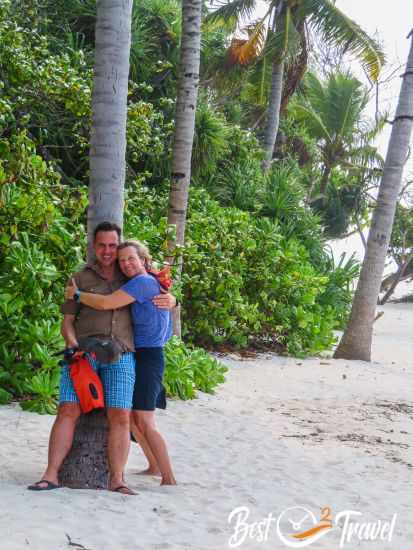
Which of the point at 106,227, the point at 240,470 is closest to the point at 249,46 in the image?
the point at 240,470

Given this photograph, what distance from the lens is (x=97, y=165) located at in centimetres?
495

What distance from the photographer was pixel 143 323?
4.55 m

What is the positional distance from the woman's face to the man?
0.22 ft

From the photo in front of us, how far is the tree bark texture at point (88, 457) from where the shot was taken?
460 centimetres

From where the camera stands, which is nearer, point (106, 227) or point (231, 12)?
point (106, 227)

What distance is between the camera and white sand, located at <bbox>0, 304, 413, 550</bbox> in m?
3.91

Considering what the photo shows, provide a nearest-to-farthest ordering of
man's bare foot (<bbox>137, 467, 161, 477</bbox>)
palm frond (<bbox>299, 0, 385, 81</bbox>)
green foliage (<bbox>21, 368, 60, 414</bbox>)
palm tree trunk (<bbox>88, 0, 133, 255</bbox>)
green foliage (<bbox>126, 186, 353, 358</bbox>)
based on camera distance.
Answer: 1. palm tree trunk (<bbox>88, 0, 133, 255</bbox>)
2. man's bare foot (<bbox>137, 467, 161, 477</bbox>)
3. green foliage (<bbox>21, 368, 60, 414</bbox>)
4. green foliage (<bbox>126, 186, 353, 358</bbox>)
5. palm frond (<bbox>299, 0, 385, 81</bbox>)

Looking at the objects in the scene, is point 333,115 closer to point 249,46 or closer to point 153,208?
point 249,46

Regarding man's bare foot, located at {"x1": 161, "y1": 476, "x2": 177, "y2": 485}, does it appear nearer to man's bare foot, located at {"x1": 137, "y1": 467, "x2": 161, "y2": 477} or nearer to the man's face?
man's bare foot, located at {"x1": 137, "y1": 467, "x2": 161, "y2": 477}

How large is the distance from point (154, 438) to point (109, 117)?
6.66 feet

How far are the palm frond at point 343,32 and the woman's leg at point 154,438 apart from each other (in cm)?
1264

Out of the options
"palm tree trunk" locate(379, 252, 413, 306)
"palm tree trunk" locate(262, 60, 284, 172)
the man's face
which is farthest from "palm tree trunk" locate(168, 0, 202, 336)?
"palm tree trunk" locate(379, 252, 413, 306)

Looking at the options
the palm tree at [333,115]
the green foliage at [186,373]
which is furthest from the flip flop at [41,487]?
the palm tree at [333,115]

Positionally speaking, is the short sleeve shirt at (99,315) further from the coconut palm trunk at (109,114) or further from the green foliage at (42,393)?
the green foliage at (42,393)
